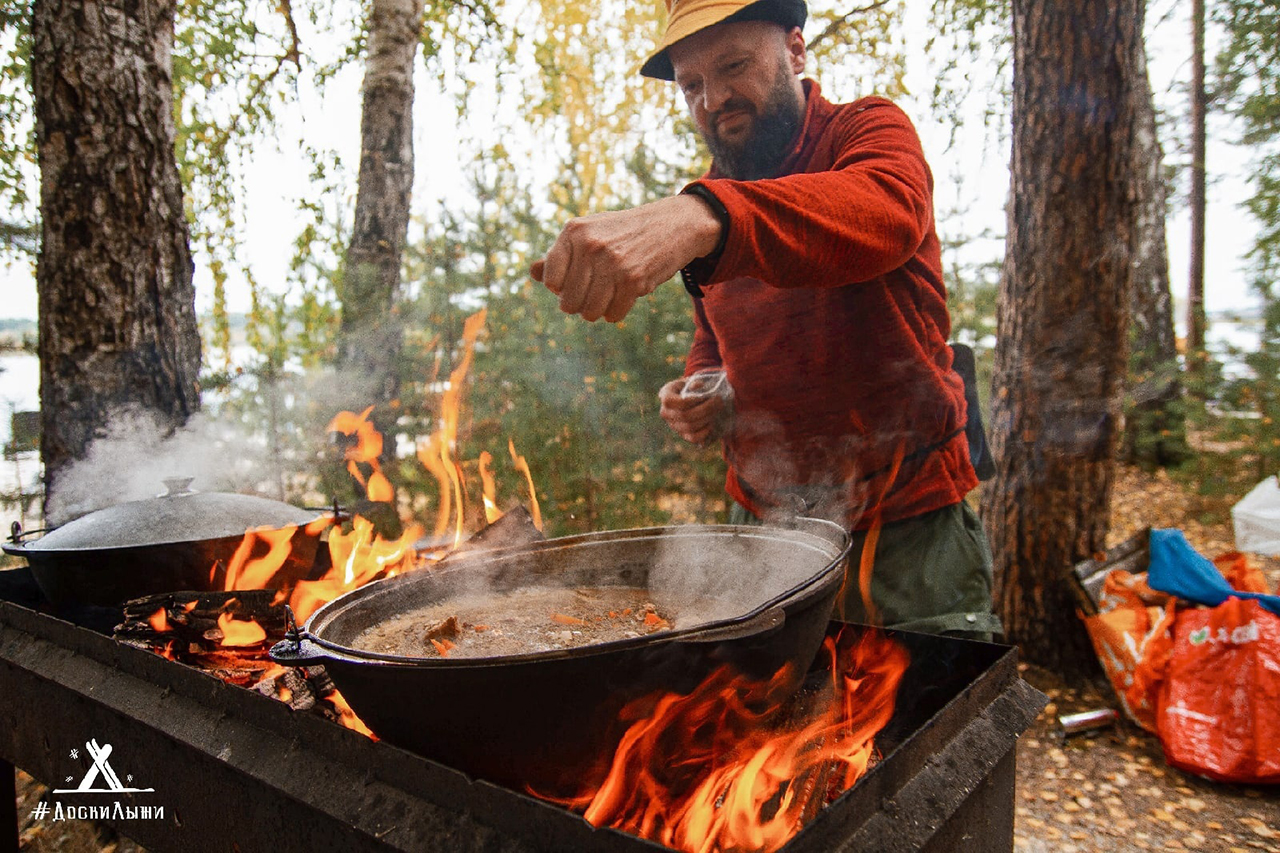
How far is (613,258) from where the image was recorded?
4.04 feet

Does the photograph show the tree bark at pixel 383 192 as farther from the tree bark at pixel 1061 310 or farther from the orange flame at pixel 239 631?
the tree bark at pixel 1061 310

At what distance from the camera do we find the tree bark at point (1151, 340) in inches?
358

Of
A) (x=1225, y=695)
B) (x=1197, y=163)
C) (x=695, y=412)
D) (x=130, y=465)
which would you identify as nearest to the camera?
(x=695, y=412)

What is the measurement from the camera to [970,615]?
220 centimetres

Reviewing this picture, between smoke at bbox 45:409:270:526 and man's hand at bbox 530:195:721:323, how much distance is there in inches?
113

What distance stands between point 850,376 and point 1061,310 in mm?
2535

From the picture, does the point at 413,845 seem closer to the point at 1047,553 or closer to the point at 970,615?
the point at 970,615

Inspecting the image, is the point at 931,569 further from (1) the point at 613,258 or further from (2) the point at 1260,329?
(2) the point at 1260,329

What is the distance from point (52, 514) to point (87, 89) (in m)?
1.92

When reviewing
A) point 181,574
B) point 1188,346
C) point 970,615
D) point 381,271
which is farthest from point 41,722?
point 1188,346

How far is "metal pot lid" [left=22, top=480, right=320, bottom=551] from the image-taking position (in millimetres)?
2346

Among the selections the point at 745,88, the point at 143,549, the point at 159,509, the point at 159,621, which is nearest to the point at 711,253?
the point at 745,88

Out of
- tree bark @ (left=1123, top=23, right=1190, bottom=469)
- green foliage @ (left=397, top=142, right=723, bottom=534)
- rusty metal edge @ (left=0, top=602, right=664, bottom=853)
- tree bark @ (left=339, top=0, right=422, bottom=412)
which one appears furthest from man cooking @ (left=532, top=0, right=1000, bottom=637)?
tree bark @ (left=1123, top=23, right=1190, bottom=469)

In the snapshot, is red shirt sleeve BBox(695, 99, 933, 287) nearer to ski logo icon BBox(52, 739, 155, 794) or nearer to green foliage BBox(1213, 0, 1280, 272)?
ski logo icon BBox(52, 739, 155, 794)
